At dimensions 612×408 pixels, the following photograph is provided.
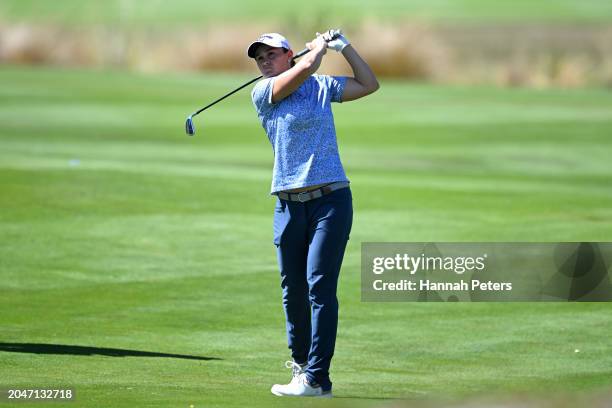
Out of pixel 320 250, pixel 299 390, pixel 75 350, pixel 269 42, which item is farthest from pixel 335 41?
pixel 75 350

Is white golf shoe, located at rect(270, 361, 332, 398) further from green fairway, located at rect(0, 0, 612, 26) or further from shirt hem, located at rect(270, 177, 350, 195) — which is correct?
green fairway, located at rect(0, 0, 612, 26)

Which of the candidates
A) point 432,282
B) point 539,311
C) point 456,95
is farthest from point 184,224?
point 456,95

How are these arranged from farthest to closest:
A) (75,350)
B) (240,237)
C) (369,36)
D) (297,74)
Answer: (369,36)
(240,237)
(75,350)
(297,74)

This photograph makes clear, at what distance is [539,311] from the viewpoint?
11.2 m

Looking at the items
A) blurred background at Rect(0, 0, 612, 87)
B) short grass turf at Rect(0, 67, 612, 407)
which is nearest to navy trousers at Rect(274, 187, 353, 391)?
short grass turf at Rect(0, 67, 612, 407)

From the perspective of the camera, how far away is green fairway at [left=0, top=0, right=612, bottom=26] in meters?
63.5

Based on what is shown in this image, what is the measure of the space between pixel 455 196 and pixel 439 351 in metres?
7.53

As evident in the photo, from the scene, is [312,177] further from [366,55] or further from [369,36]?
[369,36]

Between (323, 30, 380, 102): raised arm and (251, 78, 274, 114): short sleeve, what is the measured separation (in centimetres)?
41

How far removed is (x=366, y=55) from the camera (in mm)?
34719

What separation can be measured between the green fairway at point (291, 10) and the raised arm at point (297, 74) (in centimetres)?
5331

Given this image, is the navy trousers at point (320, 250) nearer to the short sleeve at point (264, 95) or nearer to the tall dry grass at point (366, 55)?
the short sleeve at point (264, 95)

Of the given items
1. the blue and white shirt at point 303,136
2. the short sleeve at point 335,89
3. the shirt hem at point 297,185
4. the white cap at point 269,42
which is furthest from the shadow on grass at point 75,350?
the white cap at point 269,42

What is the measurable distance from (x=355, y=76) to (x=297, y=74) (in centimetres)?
46
